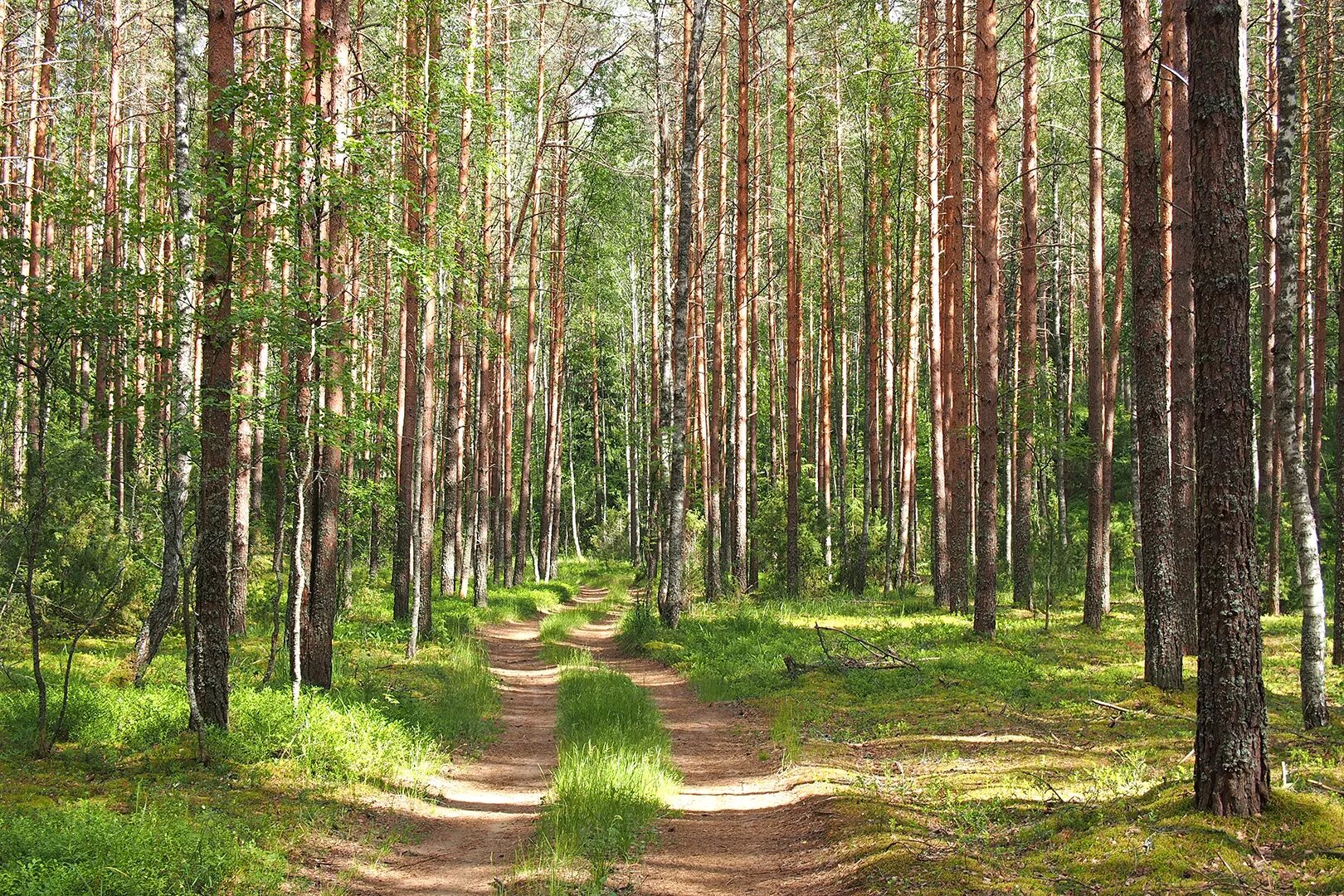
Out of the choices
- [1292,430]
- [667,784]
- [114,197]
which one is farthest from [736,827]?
[114,197]

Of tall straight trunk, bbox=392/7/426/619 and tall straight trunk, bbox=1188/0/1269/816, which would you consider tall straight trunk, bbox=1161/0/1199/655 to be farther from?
tall straight trunk, bbox=392/7/426/619

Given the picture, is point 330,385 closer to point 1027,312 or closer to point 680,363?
point 680,363

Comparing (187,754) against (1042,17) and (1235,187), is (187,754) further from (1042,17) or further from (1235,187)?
(1042,17)

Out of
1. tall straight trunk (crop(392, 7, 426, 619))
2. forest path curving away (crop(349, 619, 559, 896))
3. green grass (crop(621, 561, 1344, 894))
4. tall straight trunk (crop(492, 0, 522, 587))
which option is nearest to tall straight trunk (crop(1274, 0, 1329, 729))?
green grass (crop(621, 561, 1344, 894))

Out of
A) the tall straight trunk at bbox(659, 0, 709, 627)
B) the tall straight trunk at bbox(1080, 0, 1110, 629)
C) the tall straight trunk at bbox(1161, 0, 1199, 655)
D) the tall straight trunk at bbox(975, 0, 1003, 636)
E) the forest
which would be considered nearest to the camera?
the forest

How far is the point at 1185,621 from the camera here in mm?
12250

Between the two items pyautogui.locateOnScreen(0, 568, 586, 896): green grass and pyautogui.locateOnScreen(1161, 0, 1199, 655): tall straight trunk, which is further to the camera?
pyautogui.locateOnScreen(1161, 0, 1199, 655): tall straight trunk

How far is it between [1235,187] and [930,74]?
1583cm

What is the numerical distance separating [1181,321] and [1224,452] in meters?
6.96

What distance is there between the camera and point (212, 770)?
22.4 ft

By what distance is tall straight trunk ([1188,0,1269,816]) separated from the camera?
4824mm

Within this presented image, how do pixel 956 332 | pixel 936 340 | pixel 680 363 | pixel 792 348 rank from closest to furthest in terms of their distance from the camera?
pixel 680 363, pixel 956 332, pixel 936 340, pixel 792 348

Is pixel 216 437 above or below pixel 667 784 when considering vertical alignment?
above

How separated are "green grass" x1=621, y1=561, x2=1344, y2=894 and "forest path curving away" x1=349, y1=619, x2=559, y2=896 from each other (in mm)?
2309
